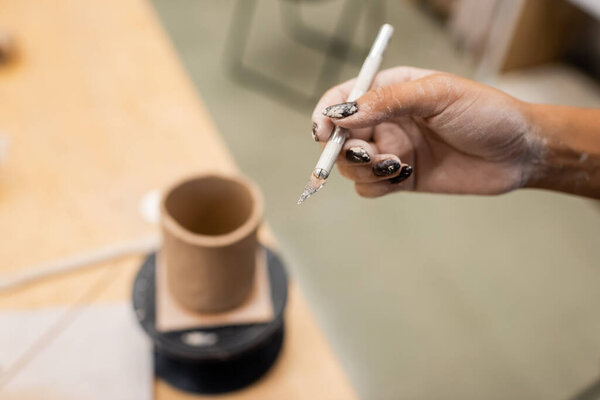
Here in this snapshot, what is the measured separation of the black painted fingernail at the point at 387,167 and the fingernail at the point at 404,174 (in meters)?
0.01

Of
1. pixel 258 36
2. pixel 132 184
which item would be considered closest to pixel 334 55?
pixel 258 36

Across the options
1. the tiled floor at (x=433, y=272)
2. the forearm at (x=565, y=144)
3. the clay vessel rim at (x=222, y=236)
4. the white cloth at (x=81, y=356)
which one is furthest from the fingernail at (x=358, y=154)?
the tiled floor at (x=433, y=272)

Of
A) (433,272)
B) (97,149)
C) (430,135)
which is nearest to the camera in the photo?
(430,135)

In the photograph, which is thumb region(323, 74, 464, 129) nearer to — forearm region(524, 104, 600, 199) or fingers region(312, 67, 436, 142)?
fingers region(312, 67, 436, 142)

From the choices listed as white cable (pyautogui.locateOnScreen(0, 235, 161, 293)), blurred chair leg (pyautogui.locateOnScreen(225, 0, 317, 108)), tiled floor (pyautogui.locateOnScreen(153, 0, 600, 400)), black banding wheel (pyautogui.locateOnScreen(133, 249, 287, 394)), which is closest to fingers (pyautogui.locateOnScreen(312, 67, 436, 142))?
black banding wheel (pyautogui.locateOnScreen(133, 249, 287, 394))

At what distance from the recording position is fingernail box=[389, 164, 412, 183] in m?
0.58

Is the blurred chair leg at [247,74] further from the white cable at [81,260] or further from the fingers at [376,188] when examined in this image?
the fingers at [376,188]

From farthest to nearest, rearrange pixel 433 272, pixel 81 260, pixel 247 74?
pixel 247 74 → pixel 433 272 → pixel 81 260

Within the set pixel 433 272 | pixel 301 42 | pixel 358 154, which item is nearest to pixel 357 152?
pixel 358 154

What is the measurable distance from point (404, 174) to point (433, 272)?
1341mm

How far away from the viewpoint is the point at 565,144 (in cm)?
72

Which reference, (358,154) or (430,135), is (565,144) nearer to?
(430,135)

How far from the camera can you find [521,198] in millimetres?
2127

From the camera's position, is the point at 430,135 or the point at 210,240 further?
the point at 430,135
